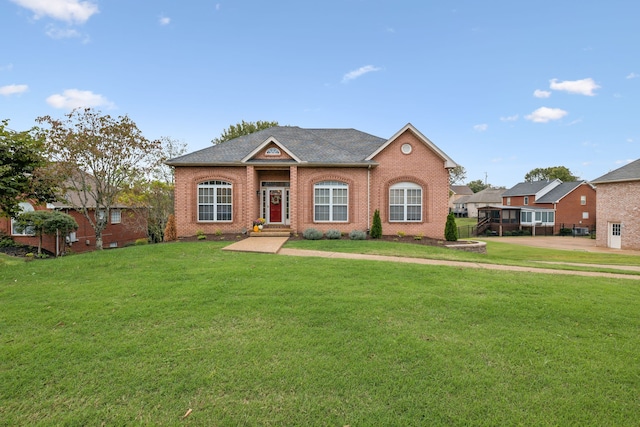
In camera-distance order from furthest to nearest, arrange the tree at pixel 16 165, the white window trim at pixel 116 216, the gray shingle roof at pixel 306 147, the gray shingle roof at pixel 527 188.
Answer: the gray shingle roof at pixel 527 188
the white window trim at pixel 116 216
the gray shingle roof at pixel 306 147
the tree at pixel 16 165

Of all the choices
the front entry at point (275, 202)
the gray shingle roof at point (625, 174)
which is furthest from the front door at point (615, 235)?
the front entry at point (275, 202)

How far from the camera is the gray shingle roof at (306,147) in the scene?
16656mm

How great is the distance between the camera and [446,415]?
298 centimetres

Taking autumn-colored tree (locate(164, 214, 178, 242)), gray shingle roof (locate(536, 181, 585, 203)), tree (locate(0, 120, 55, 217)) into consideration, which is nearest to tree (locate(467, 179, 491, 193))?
gray shingle roof (locate(536, 181, 585, 203))

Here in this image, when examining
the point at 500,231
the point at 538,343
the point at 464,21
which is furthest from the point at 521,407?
the point at 500,231

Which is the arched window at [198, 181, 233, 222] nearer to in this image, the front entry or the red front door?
the front entry

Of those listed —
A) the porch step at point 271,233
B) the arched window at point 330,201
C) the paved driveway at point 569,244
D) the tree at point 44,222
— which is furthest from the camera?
the paved driveway at point 569,244

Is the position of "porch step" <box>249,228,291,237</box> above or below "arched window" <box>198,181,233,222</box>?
below

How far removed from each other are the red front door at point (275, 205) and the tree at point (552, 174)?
2465 inches

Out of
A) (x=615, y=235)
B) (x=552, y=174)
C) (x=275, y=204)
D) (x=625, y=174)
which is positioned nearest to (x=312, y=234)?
(x=275, y=204)

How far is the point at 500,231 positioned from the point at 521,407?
3812 cm

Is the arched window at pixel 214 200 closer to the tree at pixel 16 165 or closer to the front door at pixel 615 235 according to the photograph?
the tree at pixel 16 165

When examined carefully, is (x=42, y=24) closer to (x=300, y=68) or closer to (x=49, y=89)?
(x=49, y=89)

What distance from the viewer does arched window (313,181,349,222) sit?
17031mm
